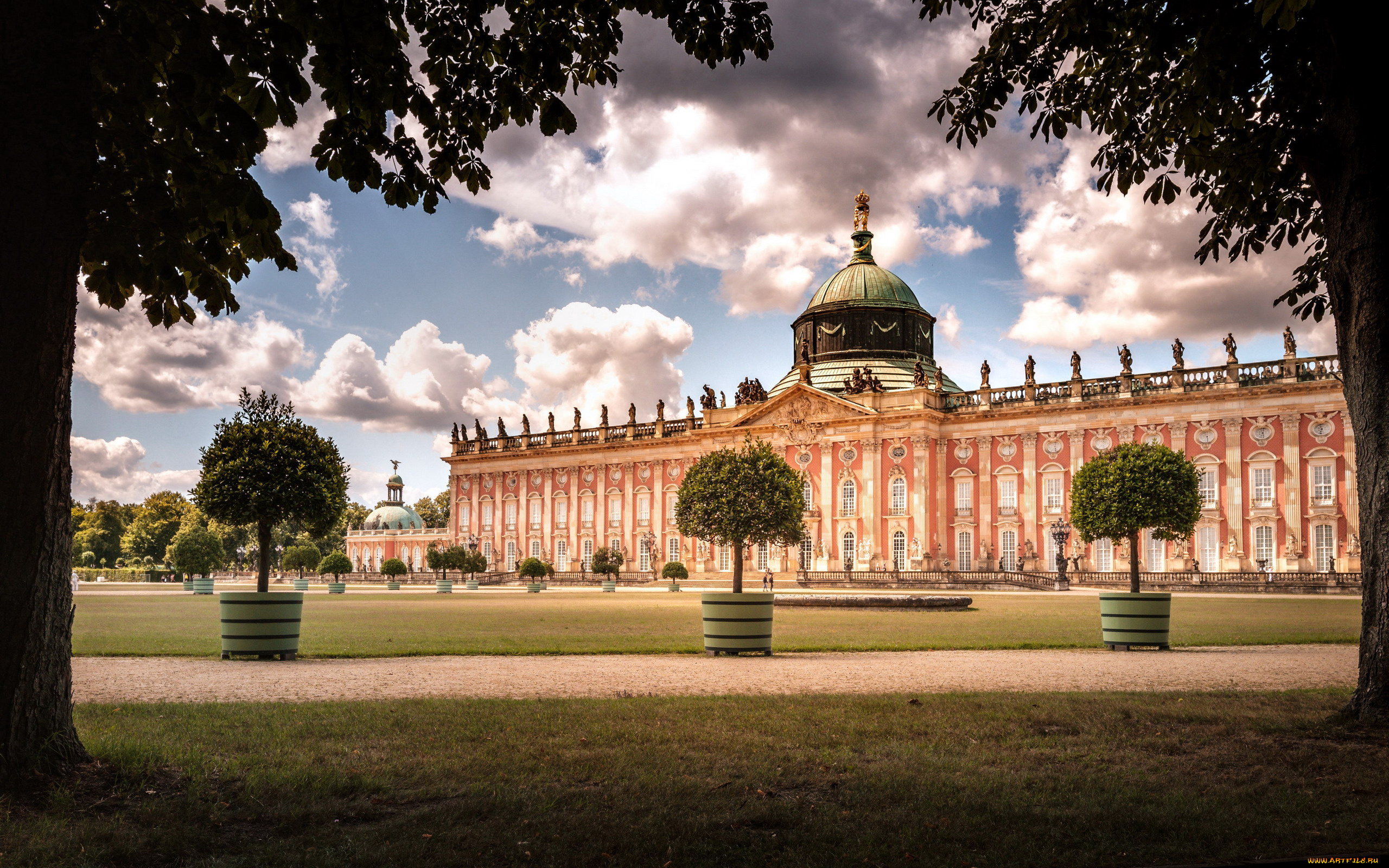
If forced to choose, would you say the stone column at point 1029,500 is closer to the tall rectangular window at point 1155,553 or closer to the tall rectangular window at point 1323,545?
the tall rectangular window at point 1155,553

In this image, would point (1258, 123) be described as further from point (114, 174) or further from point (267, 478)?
point (267, 478)

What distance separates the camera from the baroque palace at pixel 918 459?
160ft

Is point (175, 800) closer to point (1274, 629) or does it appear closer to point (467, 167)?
point (467, 167)

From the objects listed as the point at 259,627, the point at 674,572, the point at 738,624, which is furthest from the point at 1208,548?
the point at 259,627

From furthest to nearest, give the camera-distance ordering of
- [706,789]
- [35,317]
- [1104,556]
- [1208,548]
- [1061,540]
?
[1104,556], [1208,548], [1061,540], [706,789], [35,317]

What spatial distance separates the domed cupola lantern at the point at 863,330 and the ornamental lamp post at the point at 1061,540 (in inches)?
→ 599

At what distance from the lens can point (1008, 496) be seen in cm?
5628

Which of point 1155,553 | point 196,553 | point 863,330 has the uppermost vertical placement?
point 863,330

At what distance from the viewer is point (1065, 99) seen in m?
9.87

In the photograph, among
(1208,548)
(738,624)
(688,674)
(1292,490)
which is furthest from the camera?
(1208,548)

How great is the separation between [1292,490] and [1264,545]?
3.05m

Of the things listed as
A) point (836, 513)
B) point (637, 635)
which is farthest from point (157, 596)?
point (836, 513)

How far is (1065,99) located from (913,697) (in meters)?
6.14

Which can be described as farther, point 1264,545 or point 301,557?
point 301,557
